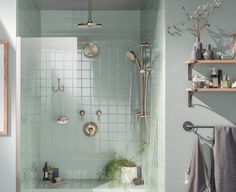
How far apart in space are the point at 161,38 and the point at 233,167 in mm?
1080

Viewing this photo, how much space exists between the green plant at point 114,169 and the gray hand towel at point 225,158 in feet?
2.53

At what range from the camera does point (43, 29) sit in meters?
3.45

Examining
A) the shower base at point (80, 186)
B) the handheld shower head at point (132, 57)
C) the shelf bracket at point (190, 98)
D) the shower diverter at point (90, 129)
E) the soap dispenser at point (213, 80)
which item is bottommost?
the shower base at point (80, 186)

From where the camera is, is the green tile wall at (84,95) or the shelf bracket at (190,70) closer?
the shelf bracket at (190,70)

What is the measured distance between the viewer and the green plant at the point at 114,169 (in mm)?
3436

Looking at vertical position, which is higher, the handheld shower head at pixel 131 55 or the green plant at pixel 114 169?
the handheld shower head at pixel 131 55

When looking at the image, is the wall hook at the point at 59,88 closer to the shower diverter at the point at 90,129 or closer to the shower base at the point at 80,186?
the shower diverter at the point at 90,129

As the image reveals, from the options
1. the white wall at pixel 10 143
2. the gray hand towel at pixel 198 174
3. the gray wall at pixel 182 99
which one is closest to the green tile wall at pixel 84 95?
the white wall at pixel 10 143

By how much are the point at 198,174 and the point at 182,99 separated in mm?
551

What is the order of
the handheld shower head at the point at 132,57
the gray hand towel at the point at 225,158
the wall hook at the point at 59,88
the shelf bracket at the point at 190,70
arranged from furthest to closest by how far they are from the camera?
the handheld shower head at the point at 132,57 → the wall hook at the point at 59,88 → the shelf bracket at the point at 190,70 → the gray hand towel at the point at 225,158

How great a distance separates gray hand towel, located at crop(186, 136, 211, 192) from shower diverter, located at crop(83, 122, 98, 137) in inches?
33.2

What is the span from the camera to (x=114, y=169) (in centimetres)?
345

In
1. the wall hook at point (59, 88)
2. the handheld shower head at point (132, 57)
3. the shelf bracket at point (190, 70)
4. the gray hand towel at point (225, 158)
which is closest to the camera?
the gray hand towel at point (225, 158)

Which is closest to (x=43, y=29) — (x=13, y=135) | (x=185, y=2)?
(x=13, y=135)
